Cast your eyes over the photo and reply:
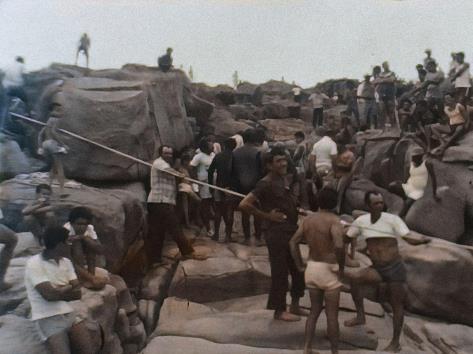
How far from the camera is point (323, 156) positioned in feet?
11.5

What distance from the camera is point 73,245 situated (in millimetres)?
3217

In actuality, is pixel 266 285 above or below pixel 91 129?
below

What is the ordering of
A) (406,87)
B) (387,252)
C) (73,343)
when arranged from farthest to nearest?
(406,87) → (387,252) → (73,343)

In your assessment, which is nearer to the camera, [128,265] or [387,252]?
[387,252]

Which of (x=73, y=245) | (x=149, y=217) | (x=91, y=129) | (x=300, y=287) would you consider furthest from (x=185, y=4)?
(x=300, y=287)

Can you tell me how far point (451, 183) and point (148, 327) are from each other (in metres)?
1.91

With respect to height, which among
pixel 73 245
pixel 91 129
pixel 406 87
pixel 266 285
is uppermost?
pixel 406 87

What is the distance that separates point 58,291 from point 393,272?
5.76 ft

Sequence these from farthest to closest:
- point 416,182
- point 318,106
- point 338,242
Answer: point 318,106 → point 416,182 → point 338,242

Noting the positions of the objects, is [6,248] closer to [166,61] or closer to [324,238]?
[166,61]

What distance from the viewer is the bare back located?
3137 millimetres

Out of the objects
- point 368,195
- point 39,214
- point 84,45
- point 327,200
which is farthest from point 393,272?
point 84,45

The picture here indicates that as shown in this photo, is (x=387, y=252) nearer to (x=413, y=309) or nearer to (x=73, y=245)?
(x=413, y=309)

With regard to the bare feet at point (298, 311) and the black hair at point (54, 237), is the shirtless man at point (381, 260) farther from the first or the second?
the black hair at point (54, 237)
